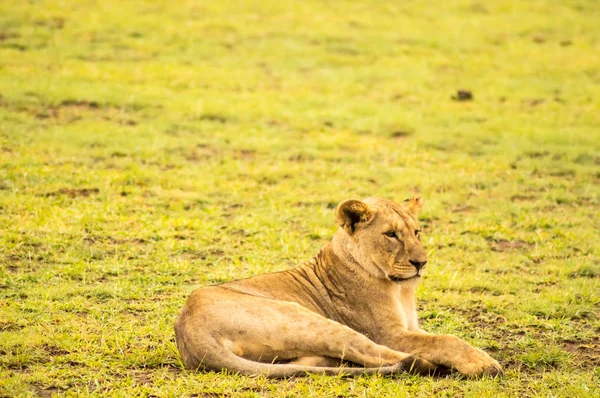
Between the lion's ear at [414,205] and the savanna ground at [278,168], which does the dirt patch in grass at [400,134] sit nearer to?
the savanna ground at [278,168]

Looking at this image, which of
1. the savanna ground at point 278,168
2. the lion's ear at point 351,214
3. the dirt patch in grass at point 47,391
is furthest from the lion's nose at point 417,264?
the dirt patch in grass at point 47,391

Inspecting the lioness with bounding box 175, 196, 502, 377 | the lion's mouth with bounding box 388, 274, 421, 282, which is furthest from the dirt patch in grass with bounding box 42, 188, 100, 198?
the lion's mouth with bounding box 388, 274, 421, 282

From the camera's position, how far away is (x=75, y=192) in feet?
36.1

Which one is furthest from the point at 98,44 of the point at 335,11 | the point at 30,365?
the point at 30,365

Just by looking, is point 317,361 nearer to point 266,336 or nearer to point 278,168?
point 266,336

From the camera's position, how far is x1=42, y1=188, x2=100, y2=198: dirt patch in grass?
35.7ft

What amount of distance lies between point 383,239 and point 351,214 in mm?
302

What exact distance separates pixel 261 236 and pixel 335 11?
12.5 metres

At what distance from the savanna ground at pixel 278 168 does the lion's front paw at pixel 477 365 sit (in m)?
0.08

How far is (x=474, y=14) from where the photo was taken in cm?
2162

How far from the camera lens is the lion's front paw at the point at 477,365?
19.6 ft

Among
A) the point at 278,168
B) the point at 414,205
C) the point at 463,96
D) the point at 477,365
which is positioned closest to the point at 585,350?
the point at 477,365

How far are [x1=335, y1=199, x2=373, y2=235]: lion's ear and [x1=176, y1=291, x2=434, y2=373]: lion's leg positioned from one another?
35.4 inches

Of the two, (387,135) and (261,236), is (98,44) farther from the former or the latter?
(261,236)
